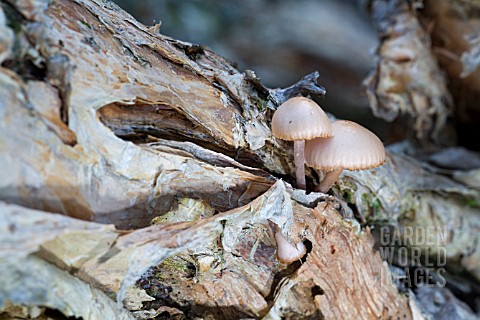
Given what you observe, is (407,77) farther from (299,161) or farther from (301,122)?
(301,122)

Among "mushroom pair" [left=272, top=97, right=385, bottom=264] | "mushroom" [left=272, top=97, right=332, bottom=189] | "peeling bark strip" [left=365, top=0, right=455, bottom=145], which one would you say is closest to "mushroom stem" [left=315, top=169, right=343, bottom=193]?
"mushroom pair" [left=272, top=97, right=385, bottom=264]

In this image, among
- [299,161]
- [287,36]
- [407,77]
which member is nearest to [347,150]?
[299,161]

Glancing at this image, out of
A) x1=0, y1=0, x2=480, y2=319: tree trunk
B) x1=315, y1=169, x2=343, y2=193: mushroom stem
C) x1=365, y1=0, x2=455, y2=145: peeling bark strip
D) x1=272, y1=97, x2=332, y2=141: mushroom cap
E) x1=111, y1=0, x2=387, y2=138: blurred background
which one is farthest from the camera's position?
x1=111, y1=0, x2=387, y2=138: blurred background

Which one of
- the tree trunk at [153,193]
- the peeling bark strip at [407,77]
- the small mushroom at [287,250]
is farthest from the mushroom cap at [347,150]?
the peeling bark strip at [407,77]

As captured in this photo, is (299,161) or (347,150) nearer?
(347,150)

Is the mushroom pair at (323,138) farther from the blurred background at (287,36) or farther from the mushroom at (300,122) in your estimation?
the blurred background at (287,36)

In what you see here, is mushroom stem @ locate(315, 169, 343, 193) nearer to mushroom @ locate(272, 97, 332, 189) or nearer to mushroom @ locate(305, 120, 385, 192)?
mushroom @ locate(305, 120, 385, 192)

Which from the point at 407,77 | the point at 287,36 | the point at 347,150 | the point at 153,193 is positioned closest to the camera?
the point at 153,193
